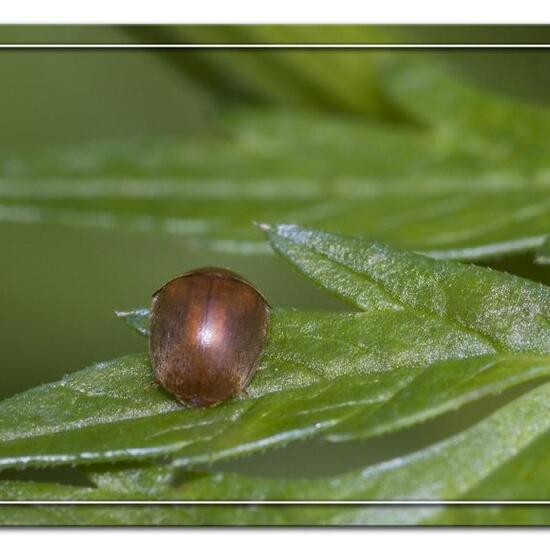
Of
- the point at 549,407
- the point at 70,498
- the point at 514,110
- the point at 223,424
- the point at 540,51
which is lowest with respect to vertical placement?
the point at 70,498

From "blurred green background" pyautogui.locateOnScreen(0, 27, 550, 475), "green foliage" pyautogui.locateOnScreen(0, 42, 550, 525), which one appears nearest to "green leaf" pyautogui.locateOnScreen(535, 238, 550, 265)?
"green foliage" pyautogui.locateOnScreen(0, 42, 550, 525)

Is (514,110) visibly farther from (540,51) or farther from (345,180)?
(345,180)

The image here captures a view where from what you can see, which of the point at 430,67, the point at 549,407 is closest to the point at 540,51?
the point at 430,67

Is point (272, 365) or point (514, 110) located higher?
point (514, 110)

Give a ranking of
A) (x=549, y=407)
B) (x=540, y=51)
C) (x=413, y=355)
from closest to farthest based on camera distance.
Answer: (x=549, y=407) < (x=413, y=355) < (x=540, y=51)

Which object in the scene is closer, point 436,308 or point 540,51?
point 436,308

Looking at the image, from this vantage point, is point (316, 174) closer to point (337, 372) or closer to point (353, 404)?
point (337, 372)

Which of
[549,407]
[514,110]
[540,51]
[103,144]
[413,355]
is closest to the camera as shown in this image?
[549,407]
